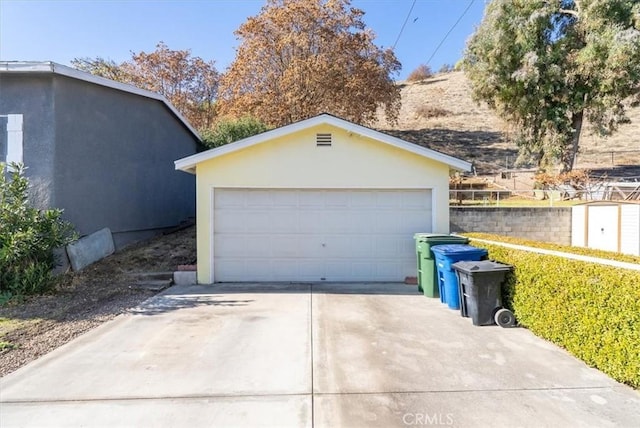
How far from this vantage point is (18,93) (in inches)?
329

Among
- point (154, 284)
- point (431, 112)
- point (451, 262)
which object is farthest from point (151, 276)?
point (431, 112)

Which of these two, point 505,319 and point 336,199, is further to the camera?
point 336,199

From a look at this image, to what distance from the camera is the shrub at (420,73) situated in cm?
5465

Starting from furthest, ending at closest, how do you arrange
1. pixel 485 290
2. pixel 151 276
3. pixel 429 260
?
pixel 151 276, pixel 429 260, pixel 485 290

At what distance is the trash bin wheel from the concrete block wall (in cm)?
430

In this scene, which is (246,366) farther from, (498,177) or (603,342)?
(498,177)

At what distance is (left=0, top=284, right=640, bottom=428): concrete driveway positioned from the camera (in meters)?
3.33

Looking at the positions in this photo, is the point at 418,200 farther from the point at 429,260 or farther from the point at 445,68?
the point at 445,68

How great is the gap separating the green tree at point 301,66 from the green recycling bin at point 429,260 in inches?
557

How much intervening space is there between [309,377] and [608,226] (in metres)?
9.44

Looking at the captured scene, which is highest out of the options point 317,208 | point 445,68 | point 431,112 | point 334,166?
point 445,68

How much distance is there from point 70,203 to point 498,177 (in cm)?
2019

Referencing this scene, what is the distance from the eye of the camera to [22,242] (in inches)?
275

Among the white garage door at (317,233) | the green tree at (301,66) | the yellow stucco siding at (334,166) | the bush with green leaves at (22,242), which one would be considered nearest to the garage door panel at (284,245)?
the white garage door at (317,233)
